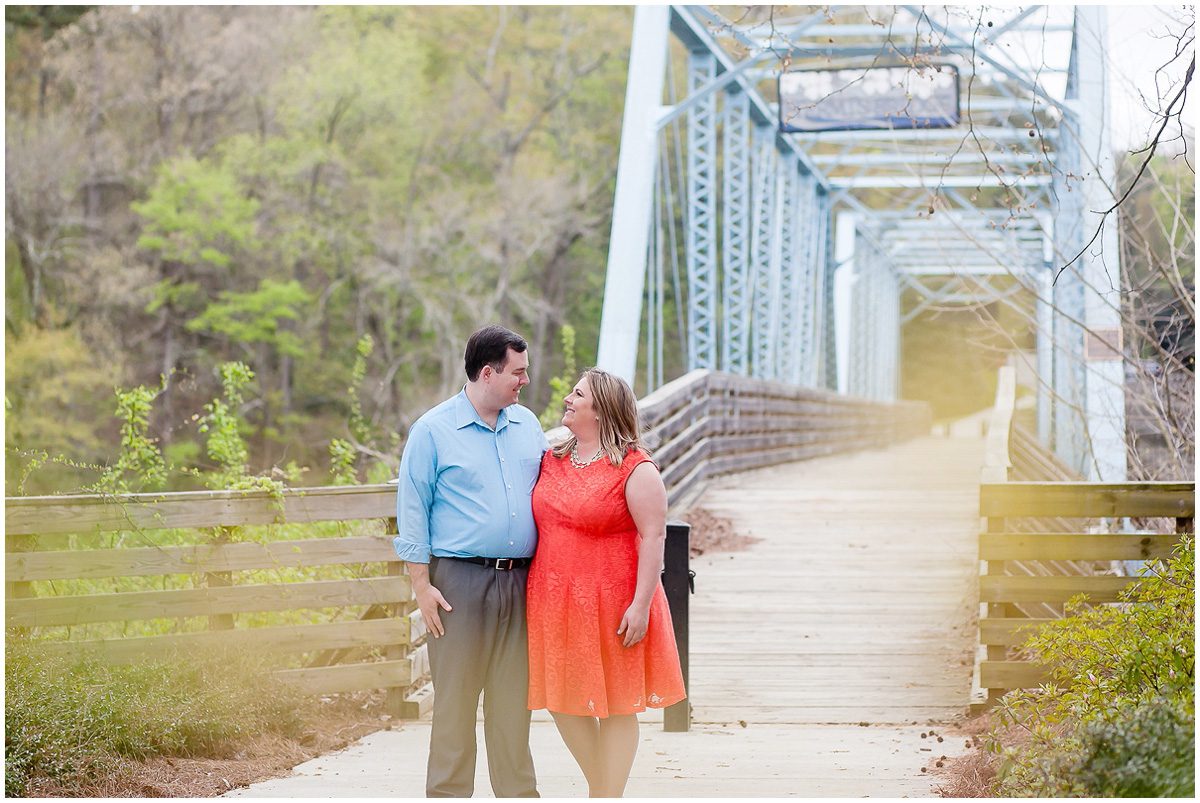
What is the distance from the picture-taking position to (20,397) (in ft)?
72.7

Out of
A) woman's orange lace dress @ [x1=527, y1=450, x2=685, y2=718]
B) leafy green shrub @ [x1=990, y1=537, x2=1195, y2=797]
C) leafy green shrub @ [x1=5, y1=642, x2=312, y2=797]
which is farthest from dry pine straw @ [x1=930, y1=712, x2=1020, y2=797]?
leafy green shrub @ [x1=5, y1=642, x2=312, y2=797]

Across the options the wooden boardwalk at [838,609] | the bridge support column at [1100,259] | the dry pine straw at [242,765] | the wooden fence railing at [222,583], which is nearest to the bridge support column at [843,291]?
the wooden boardwalk at [838,609]

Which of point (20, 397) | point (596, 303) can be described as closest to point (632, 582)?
point (20, 397)

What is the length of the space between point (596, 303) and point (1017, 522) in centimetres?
2600

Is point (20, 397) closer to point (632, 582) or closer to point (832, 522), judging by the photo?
point (832, 522)

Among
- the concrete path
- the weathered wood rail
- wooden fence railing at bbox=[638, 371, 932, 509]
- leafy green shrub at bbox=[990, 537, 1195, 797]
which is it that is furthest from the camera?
wooden fence railing at bbox=[638, 371, 932, 509]

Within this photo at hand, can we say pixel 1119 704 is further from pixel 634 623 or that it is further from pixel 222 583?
pixel 222 583

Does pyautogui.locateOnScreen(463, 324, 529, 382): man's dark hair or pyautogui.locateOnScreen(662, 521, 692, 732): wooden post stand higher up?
pyautogui.locateOnScreen(463, 324, 529, 382): man's dark hair

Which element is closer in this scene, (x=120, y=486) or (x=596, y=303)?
(x=120, y=486)

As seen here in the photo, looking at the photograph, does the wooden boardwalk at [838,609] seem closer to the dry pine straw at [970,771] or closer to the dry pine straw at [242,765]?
the dry pine straw at [970,771]

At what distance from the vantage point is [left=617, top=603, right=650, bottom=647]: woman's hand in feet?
11.6

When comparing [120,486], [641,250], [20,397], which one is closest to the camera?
[120,486]

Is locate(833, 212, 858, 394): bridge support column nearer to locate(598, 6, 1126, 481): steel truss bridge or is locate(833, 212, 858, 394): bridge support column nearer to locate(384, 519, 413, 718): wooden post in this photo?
locate(598, 6, 1126, 481): steel truss bridge

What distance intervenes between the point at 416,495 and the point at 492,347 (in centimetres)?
46
